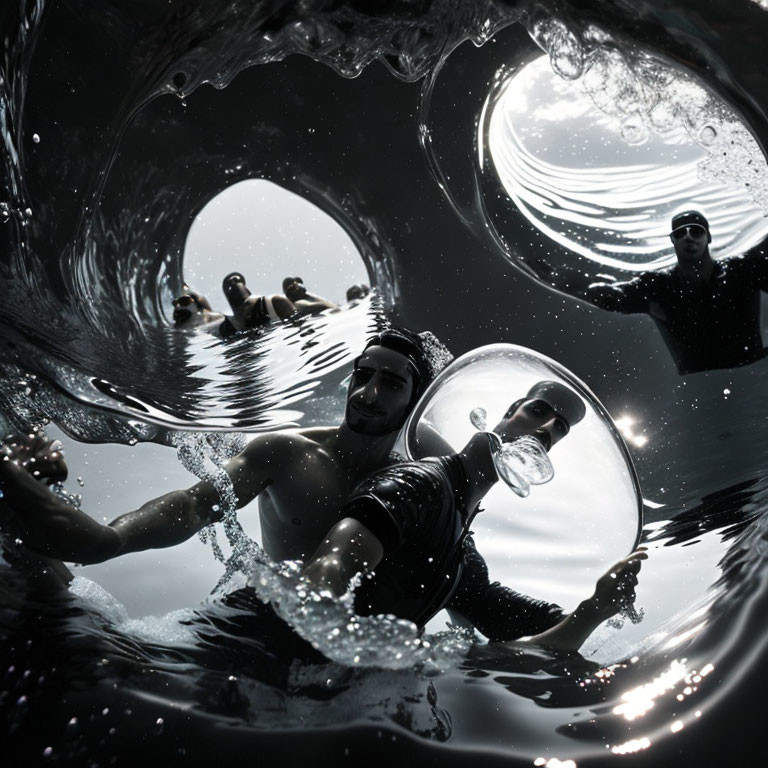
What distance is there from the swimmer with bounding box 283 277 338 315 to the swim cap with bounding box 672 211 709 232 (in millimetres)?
519

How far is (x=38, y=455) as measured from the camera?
0.74 meters

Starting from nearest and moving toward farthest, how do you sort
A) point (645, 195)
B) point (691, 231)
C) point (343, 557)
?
point (343, 557) → point (691, 231) → point (645, 195)

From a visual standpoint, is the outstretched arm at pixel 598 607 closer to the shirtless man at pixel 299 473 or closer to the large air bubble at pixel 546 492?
the large air bubble at pixel 546 492

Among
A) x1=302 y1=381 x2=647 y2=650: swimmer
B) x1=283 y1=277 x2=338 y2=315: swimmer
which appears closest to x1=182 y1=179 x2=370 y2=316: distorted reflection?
x1=283 y1=277 x2=338 y2=315: swimmer

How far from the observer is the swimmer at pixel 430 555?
2.10 ft

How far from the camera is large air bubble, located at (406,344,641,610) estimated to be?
0.83 m

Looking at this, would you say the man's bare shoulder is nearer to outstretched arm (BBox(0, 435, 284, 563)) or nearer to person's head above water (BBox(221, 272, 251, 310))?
outstretched arm (BBox(0, 435, 284, 563))

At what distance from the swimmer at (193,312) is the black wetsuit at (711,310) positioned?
584mm

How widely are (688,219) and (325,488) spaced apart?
657mm

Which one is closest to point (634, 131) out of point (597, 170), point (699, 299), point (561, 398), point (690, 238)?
point (597, 170)

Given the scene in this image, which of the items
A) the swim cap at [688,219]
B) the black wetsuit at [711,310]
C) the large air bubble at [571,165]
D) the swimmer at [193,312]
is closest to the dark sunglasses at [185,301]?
the swimmer at [193,312]

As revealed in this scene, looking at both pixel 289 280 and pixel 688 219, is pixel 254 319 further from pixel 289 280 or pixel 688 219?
pixel 688 219

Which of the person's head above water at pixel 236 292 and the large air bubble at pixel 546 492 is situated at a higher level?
the person's head above water at pixel 236 292

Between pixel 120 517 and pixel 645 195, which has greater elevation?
pixel 645 195
